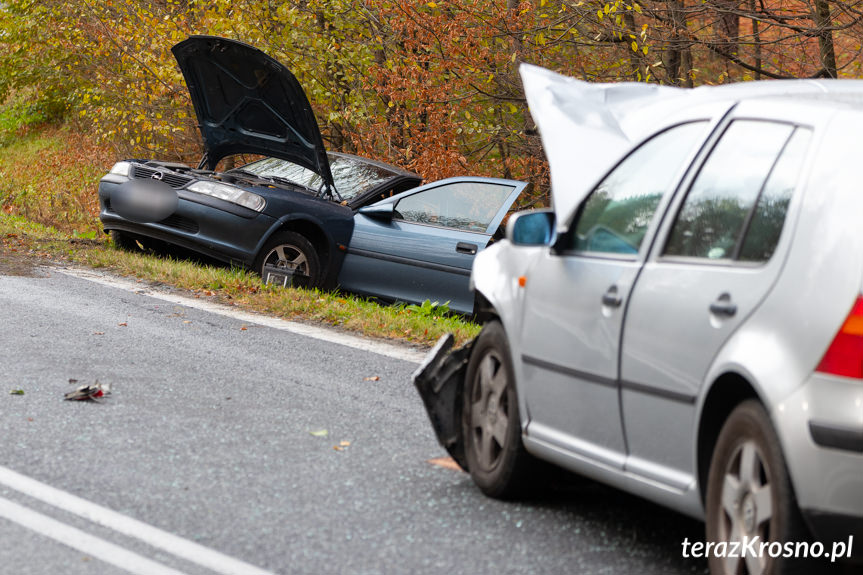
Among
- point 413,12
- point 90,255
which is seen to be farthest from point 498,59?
point 90,255

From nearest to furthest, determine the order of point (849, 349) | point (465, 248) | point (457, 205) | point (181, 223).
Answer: point (849, 349) → point (465, 248) → point (457, 205) → point (181, 223)

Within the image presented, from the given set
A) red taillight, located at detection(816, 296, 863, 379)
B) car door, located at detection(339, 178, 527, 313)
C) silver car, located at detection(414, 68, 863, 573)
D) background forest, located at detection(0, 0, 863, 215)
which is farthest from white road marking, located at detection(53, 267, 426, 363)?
red taillight, located at detection(816, 296, 863, 379)

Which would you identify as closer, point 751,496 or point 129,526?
point 751,496

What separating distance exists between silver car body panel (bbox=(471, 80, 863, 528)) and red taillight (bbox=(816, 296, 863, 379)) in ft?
0.07

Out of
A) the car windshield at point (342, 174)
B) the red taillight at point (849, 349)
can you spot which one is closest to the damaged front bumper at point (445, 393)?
the red taillight at point (849, 349)

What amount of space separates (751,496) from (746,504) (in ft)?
0.13

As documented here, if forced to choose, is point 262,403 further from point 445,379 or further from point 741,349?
point 741,349

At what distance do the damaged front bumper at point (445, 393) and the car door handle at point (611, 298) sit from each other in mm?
1255

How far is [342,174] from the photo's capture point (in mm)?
13125

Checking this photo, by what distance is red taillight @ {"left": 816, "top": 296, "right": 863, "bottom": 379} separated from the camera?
121 inches

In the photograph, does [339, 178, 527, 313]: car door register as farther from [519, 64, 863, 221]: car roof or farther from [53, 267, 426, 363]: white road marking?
[519, 64, 863, 221]: car roof

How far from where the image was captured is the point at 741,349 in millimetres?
3443

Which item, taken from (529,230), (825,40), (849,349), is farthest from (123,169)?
(849,349)

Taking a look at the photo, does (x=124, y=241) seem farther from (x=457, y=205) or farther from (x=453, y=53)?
(x=453, y=53)
